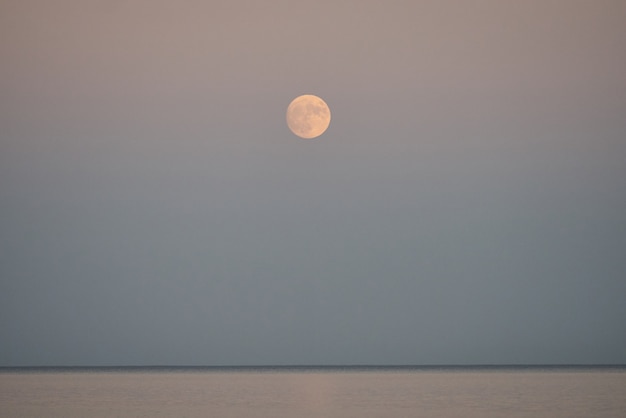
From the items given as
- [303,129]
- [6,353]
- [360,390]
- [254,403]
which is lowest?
[254,403]

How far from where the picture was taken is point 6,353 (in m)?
18.2

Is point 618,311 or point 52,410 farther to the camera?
point 618,311

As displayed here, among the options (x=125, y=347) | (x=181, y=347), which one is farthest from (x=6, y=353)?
(x=181, y=347)

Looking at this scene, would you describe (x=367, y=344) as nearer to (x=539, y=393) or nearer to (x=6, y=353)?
(x=6, y=353)

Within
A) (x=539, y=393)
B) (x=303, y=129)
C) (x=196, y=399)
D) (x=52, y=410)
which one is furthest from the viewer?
(x=303, y=129)

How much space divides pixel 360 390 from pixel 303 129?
31.9 feet

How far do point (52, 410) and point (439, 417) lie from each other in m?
2.92

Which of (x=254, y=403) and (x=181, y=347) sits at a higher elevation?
(x=181, y=347)

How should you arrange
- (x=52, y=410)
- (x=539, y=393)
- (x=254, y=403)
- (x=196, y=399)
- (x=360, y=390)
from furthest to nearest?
(x=360, y=390)
(x=539, y=393)
(x=196, y=399)
(x=254, y=403)
(x=52, y=410)

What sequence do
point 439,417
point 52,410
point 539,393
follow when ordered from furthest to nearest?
point 539,393, point 52,410, point 439,417

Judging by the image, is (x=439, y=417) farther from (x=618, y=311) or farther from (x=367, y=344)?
(x=618, y=311)

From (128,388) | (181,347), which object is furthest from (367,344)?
(128,388)

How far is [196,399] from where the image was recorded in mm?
7410

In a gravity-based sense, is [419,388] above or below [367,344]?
below
